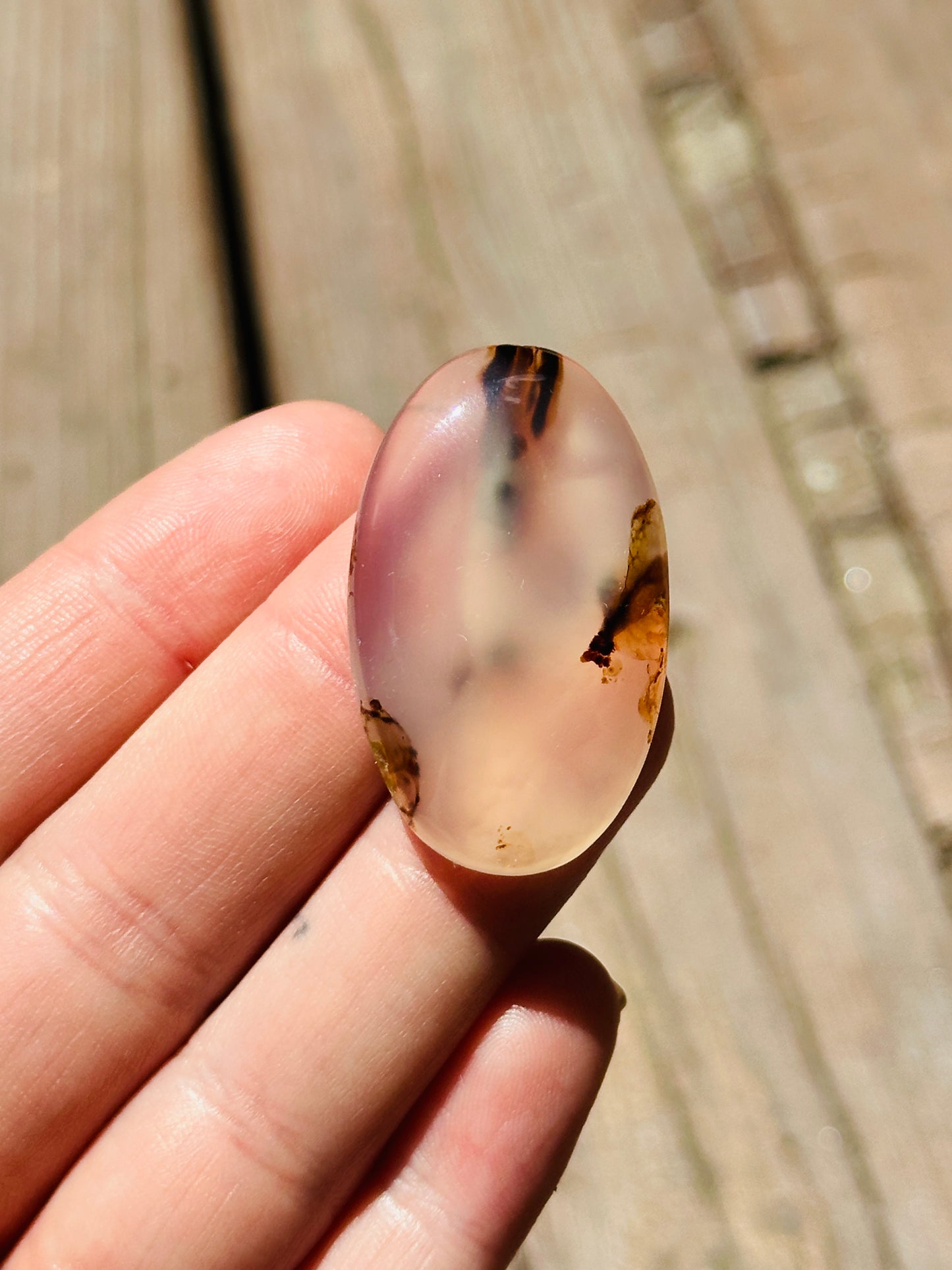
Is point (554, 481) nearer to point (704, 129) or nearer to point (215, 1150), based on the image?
point (215, 1150)

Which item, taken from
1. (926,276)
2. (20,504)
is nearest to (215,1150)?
(20,504)

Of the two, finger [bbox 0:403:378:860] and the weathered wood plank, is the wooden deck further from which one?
finger [bbox 0:403:378:860]

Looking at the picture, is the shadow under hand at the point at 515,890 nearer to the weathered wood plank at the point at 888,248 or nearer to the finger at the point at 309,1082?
the finger at the point at 309,1082

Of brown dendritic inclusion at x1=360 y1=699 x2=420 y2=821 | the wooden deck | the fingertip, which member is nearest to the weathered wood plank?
the wooden deck

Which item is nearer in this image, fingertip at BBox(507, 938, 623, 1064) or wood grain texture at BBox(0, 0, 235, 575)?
fingertip at BBox(507, 938, 623, 1064)

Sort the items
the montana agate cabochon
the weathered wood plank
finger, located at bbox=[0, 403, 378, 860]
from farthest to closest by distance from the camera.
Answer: the weathered wood plank → finger, located at bbox=[0, 403, 378, 860] → the montana agate cabochon

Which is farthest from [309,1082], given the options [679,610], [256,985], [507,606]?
[679,610]
